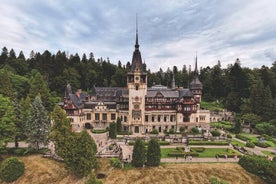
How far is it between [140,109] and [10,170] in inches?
1283

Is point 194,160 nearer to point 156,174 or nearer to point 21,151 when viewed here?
point 156,174

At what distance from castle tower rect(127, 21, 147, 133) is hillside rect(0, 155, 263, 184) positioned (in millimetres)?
21948

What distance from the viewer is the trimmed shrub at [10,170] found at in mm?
31766

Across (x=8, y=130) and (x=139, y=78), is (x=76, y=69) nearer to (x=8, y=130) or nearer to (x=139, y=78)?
(x=139, y=78)

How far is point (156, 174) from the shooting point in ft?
106

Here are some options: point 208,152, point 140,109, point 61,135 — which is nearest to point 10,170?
point 61,135

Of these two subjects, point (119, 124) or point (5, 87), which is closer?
point (119, 124)

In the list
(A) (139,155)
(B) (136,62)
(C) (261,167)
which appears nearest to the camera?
(C) (261,167)

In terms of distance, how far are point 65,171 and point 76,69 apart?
71.7 metres

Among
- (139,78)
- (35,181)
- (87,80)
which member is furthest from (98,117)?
(87,80)

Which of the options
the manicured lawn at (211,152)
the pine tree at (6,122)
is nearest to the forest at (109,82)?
the pine tree at (6,122)

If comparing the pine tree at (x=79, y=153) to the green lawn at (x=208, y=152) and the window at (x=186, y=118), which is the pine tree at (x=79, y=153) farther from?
the window at (x=186, y=118)

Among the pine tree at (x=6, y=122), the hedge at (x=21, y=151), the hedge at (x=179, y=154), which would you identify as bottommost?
the hedge at (x=179, y=154)

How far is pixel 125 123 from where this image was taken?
187ft
